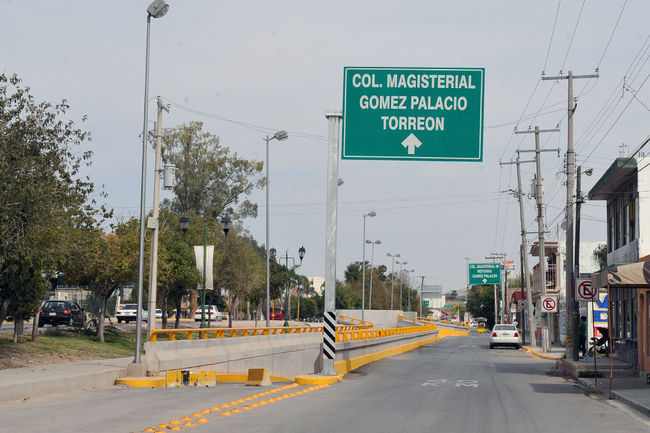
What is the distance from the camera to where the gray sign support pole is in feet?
75.7

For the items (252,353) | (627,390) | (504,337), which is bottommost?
(504,337)

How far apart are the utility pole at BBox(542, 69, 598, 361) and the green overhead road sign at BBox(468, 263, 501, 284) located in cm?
5246

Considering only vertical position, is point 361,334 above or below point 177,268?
below

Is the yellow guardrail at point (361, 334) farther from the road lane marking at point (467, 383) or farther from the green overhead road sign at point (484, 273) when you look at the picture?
the green overhead road sign at point (484, 273)

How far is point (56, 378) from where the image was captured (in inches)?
753

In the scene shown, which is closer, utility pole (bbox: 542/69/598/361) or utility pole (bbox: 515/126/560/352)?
utility pole (bbox: 542/69/598/361)

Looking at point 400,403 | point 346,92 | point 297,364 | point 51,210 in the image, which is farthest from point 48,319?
point 400,403

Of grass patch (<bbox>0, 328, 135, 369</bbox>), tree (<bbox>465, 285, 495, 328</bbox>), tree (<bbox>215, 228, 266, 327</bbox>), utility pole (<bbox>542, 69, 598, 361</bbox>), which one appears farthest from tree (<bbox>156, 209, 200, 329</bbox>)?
tree (<bbox>465, 285, 495, 328</bbox>)

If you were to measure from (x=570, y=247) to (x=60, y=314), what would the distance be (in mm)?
29019

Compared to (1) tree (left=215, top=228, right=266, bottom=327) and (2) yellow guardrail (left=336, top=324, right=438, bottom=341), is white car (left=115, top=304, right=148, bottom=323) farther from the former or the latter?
(2) yellow guardrail (left=336, top=324, right=438, bottom=341)

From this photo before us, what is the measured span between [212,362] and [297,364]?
31.0 feet

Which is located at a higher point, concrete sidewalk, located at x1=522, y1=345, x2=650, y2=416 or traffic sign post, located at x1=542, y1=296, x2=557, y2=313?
traffic sign post, located at x1=542, y1=296, x2=557, y2=313

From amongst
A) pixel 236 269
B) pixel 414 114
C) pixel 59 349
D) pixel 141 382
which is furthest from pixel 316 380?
pixel 236 269

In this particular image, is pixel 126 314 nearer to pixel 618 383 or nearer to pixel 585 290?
pixel 585 290
